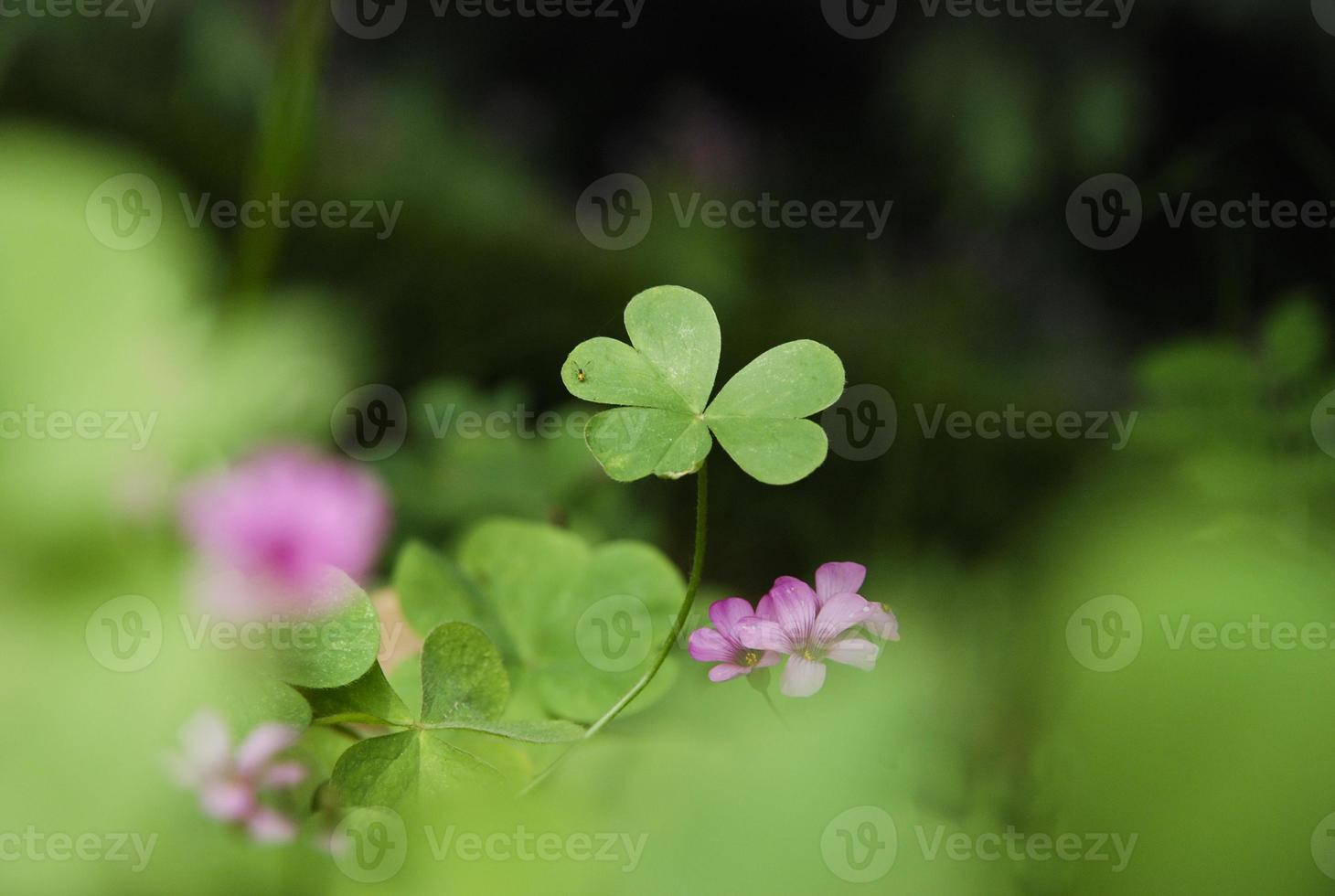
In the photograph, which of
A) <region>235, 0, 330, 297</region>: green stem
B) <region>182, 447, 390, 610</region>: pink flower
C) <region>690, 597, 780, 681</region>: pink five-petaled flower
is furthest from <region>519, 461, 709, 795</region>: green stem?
<region>235, 0, 330, 297</region>: green stem

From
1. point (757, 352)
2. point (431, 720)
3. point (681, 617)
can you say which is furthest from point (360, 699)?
point (757, 352)

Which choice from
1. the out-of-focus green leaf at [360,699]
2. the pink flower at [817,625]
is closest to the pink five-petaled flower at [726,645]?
the pink flower at [817,625]

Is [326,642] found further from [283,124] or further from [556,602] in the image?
[283,124]

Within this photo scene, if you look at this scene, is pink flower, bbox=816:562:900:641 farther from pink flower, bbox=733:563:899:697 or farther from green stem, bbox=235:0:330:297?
green stem, bbox=235:0:330:297

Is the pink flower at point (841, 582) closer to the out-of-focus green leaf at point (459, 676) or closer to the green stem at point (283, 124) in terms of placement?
the out-of-focus green leaf at point (459, 676)

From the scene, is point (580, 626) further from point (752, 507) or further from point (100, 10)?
point (100, 10)

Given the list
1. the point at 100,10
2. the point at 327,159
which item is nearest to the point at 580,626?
the point at 327,159
